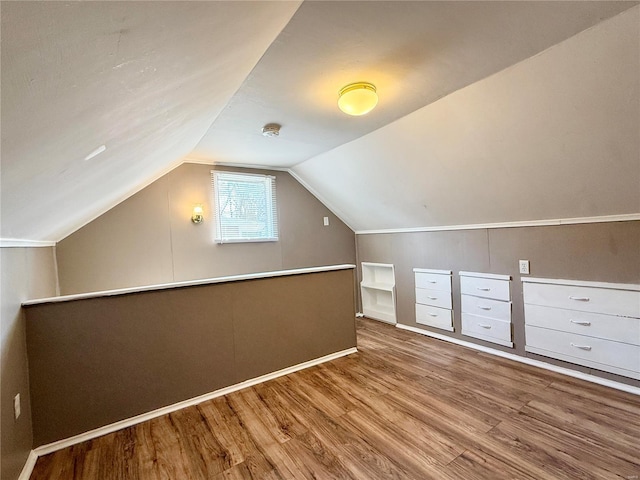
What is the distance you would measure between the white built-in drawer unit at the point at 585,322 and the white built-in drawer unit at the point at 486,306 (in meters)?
0.18

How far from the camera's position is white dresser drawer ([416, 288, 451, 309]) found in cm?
342

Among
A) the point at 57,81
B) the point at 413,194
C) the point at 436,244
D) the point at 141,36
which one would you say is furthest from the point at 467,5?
the point at 436,244

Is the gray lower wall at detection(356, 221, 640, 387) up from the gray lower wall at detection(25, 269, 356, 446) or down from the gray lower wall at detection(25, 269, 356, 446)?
up

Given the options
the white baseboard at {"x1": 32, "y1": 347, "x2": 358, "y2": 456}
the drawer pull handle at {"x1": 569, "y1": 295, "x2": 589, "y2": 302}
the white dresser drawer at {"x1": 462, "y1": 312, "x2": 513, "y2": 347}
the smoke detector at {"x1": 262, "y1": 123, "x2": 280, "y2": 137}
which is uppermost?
the smoke detector at {"x1": 262, "y1": 123, "x2": 280, "y2": 137}

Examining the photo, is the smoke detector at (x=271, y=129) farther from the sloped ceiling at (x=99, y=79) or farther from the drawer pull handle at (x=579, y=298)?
the drawer pull handle at (x=579, y=298)

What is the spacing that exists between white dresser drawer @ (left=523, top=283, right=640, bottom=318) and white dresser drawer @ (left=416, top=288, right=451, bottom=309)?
822 mm

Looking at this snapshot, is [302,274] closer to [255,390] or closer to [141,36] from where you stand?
[255,390]

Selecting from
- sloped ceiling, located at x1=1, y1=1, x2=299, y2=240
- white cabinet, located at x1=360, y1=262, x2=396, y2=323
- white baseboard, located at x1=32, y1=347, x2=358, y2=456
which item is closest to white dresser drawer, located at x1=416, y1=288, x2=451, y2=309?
white cabinet, located at x1=360, y1=262, x2=396, y2=323

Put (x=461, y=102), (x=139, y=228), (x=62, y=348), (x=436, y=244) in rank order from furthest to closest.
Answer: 1. (x=436, y=244)
2. (x=139, y=228)
3. (x=461, y=102)
4. (x=62, y=348)

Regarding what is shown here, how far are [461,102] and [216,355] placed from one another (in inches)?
107

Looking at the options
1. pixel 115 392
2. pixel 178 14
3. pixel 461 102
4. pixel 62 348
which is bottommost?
pixel 115 392

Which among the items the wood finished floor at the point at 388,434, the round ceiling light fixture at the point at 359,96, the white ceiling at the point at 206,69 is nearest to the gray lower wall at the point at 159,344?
the wood finished floor at the point at 388,434

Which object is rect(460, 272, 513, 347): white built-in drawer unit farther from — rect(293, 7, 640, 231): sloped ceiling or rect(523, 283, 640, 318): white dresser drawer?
rect(293, 7, 640, 231): sloped ceiling

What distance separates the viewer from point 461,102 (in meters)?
2.14
